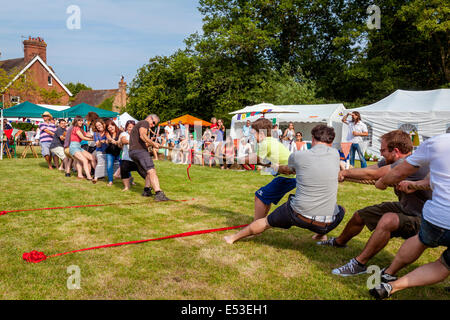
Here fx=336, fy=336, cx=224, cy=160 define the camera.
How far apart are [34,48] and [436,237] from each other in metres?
50.9

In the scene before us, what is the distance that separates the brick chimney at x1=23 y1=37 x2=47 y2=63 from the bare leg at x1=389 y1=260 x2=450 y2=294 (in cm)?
4968

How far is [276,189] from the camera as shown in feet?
15.0

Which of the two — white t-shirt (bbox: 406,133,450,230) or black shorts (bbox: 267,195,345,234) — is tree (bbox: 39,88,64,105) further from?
white t-shirt (bbox: 406,133,450,230)

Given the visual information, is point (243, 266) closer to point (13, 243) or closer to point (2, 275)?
point (2, 275)

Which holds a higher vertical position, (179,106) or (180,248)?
(179,106)

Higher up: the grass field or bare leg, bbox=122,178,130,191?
bare leg, bbox=122,178,130,191

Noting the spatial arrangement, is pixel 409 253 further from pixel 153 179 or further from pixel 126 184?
pixel 126 184

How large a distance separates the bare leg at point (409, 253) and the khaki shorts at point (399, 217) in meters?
0.36

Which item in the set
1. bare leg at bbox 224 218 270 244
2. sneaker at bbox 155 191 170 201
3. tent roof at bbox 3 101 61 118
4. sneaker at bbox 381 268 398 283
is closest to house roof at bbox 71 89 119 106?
tent roof at bbox 3 101 61 118

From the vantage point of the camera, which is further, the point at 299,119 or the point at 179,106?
the point at 179,106

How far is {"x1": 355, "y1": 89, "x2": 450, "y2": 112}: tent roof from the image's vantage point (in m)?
17.3

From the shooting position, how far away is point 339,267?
383cm
